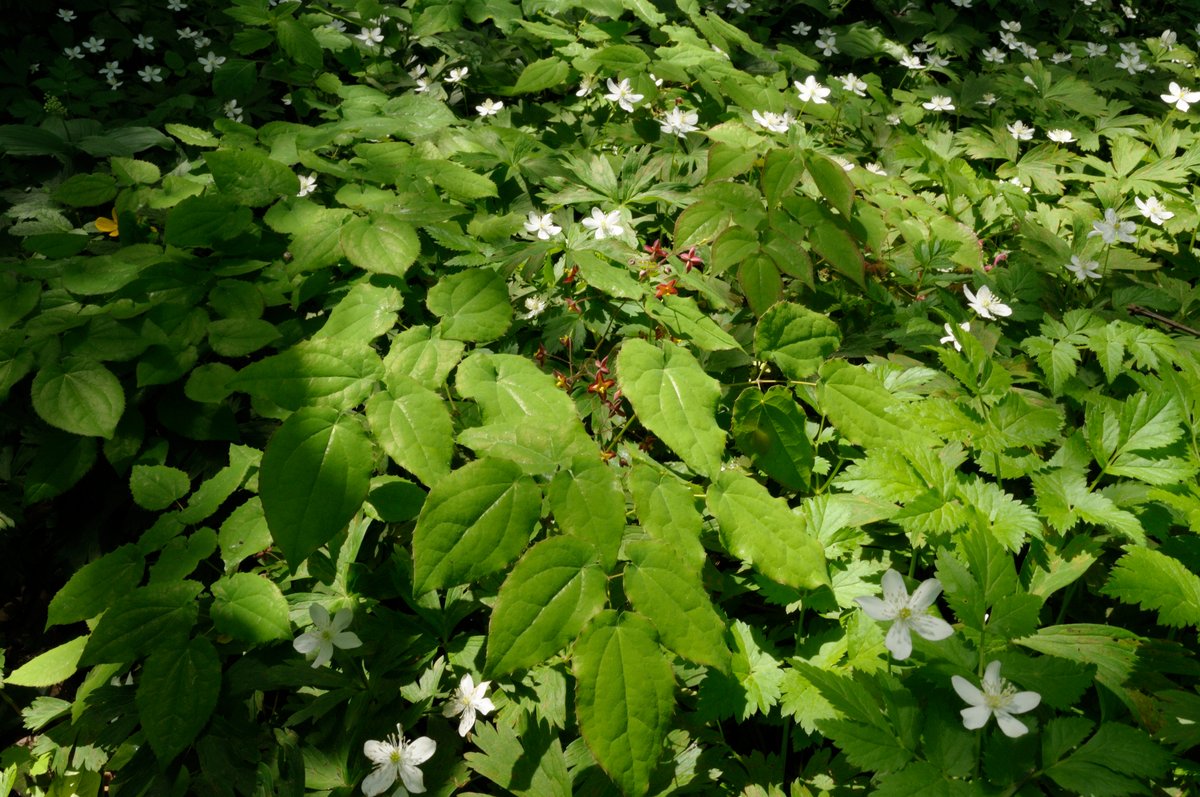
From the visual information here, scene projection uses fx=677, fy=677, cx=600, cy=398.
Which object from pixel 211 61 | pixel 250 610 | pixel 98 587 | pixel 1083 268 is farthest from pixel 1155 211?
pixel 211 61

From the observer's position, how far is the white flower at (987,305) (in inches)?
83.0

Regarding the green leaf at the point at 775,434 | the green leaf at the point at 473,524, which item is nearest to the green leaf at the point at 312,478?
the green leaf at the point at 473,524

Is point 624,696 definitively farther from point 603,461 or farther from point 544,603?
point 603,461

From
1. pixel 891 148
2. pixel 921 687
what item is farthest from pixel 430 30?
pixel 921 687

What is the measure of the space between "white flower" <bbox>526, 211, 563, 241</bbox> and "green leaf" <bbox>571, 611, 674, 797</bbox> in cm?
140

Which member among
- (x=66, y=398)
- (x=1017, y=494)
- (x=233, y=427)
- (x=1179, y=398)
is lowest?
(x=233, y=427)

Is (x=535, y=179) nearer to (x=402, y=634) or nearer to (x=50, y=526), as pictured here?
(x=402, y=634)

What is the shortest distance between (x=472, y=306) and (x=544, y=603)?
84 cm

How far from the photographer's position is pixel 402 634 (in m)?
1.60

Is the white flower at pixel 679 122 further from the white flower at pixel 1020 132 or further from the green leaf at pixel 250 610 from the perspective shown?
the green leaf at pixel 250 610

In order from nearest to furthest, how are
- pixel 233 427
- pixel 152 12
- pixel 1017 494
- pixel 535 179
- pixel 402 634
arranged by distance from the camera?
pixel 402 634
pixel 1017 494
pixel 233 427
pixel 535 179
pixel 152 12

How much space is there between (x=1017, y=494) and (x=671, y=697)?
1.27 m

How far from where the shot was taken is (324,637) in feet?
4.97

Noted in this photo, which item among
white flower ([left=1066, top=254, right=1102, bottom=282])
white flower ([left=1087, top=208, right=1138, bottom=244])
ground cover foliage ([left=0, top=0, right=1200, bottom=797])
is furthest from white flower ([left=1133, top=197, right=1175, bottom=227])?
white flower ([left=1066, top=254, right=1102, bottom=282])
